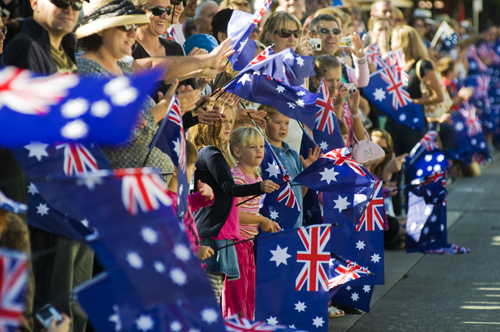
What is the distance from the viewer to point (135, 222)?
2188 mm

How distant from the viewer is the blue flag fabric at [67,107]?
1.91 m

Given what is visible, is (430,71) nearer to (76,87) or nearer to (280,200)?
(280,200)

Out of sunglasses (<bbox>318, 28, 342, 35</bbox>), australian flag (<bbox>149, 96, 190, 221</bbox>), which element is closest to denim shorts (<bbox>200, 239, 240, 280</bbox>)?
australian flag (<bbox>149, 96, 190, 221</bbox>)

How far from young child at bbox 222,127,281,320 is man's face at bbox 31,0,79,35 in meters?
1.63

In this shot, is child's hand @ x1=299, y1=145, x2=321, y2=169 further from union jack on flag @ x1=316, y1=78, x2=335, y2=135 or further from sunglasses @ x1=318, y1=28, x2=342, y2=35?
sunglasses @ x1=318, y1=28, x2=342, y2=35

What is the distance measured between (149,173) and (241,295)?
2393 millimetres

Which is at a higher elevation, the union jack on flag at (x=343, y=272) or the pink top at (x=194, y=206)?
the pink top at (x=194, y=206)

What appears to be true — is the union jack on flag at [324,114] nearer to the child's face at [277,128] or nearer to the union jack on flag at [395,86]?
the child's face at [277,128]

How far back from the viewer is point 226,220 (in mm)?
4305

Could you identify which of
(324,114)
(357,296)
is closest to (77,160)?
(357,296)

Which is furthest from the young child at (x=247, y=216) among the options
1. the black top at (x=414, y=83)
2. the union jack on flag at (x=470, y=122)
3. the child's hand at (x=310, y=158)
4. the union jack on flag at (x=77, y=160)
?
the union jack on flag at (x=470, y=122)

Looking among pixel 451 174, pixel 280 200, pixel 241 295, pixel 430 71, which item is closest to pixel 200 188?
pixel 241 295

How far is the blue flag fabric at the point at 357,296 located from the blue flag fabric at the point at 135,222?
2799 mm

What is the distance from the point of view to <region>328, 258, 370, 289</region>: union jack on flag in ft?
14.8
